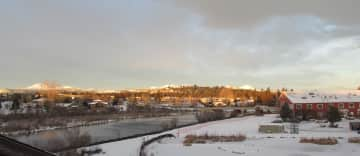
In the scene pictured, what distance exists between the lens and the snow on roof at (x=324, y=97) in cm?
6862

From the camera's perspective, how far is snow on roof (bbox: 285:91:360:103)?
68.6m

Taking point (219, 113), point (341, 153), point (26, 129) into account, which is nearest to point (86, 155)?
point (341, 153)

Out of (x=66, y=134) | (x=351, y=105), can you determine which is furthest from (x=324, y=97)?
(x=66, y=134)

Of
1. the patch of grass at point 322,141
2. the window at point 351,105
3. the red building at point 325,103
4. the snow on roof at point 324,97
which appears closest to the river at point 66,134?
the patch of grass at point 322,141

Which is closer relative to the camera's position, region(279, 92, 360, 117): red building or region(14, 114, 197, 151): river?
region(14, 114, 197, 151): river

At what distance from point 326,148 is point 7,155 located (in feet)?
91.5

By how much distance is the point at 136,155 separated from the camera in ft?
81.0

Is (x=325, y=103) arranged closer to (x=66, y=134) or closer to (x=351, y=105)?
(x=351, y=105)

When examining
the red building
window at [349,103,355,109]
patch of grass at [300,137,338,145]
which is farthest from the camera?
window at [349,103,355,109]

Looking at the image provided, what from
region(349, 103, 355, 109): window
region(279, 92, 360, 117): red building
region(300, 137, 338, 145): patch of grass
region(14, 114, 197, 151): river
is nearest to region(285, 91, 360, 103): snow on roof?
region(279, 92, 360, 117): red building

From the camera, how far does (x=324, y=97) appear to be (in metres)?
70.6

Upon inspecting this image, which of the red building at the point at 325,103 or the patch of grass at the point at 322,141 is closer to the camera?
the patch of grass at the point at 322,141

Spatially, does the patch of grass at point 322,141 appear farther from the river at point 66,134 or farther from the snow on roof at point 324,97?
the snow on roof at point 324,97

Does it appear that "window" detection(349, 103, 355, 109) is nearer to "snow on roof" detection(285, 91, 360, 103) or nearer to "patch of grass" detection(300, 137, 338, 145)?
"snow on roof" detection(285, 91, 360, 103)
